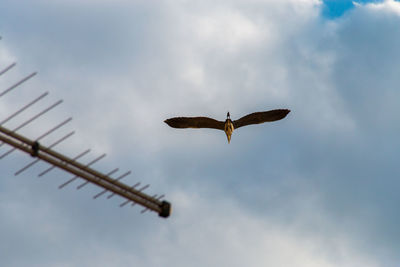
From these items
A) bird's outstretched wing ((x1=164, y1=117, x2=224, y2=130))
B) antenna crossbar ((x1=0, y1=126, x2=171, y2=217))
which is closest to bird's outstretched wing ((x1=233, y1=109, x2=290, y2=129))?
bird's outstretched wing ((x1=164, y1=117, x2=224, y2=130))

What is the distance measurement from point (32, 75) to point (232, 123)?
2469 cm

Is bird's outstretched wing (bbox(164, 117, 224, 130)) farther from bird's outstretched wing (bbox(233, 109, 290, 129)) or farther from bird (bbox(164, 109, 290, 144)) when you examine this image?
bird's outstretched wing (bbox(233, 109, 290, 129))

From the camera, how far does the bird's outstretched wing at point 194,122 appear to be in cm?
4450

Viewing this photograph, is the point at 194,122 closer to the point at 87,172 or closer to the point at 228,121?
the point at 228,121

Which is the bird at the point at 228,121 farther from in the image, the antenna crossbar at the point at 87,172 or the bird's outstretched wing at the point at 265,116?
the antenna crossbar at the point at 87,172

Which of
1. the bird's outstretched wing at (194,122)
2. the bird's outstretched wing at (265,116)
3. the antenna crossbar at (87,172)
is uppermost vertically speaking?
the bird's outstretched wing at (265,116)

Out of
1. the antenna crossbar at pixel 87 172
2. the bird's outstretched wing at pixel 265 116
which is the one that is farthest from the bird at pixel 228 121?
the antenna crossbar at pixel 87 172

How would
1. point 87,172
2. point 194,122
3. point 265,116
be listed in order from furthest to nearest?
point 194,122 → point 265,116 → point 87,172

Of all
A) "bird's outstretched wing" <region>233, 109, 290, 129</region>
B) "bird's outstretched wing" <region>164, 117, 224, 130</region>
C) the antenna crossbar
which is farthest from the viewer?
"bird's outstretched wing" <region>164, 117, 224, 130</region>

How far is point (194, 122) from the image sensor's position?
45062 millimetres

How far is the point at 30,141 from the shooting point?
19.1m

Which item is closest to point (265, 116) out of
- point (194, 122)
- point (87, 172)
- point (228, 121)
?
point (228, 121)

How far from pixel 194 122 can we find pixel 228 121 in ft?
8.39

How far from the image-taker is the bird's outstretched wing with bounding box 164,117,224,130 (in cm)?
4450
